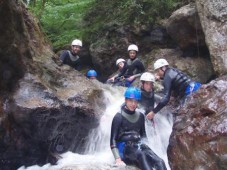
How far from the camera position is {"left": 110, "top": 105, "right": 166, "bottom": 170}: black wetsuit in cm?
637

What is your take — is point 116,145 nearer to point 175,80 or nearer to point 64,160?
point 64,160

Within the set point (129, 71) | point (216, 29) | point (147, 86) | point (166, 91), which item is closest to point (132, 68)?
point (129, 71)

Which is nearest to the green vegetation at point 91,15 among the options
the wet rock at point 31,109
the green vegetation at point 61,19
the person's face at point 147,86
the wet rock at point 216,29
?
the green vegetation at point 61,19

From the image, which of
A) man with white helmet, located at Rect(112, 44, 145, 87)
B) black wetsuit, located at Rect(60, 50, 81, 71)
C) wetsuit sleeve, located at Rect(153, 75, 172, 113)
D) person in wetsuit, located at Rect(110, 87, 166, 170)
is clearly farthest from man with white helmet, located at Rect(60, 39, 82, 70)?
person in wetsuit, located at Rect(110, 87, 166, 170)

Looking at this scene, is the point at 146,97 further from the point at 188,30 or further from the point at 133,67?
the point at 188,30

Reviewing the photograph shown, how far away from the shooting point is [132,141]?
6.92m

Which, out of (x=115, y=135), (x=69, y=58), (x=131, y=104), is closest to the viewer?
(x=115, y=135)

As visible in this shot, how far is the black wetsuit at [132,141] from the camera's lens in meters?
6.37

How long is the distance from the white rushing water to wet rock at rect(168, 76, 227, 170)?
1.77 metres

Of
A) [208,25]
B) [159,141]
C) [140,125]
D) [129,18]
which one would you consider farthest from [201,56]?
[140,125]

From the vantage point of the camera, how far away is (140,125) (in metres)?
7.20

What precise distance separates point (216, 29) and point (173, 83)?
7.34ft

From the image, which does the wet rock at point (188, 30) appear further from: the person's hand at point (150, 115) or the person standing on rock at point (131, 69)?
the person's hand at point (150, 115)

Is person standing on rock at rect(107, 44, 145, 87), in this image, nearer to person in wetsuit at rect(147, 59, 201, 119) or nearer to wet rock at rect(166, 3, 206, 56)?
wet rock at rect(166, 3, 206, 56)
